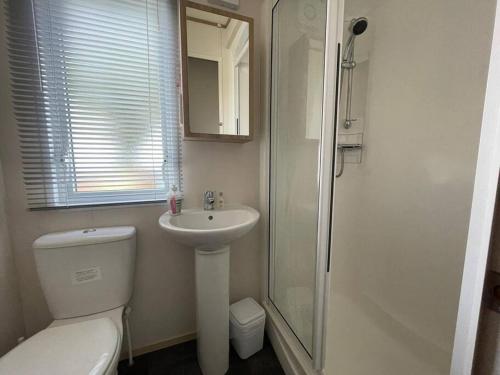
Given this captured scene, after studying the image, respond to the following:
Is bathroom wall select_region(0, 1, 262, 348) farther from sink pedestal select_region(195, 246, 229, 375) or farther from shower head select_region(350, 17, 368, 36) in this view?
shower head select_region(350, 17, 368, 36)

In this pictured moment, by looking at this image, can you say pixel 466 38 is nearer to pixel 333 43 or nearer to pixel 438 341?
pixel 333 43

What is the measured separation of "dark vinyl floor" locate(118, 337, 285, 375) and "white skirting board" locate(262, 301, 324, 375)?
0.07 metres

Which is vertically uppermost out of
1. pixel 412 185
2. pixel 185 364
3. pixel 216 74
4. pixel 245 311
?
pixel 216 74

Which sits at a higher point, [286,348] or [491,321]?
[491,321]

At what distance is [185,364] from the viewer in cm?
123

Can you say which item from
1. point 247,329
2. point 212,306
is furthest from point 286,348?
point 212,306

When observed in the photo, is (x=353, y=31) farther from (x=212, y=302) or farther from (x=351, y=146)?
(x=212, y=302)

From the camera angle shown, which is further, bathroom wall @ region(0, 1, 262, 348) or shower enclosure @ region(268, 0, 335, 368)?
bathroom wall @ region(0, 1, 262, 348)

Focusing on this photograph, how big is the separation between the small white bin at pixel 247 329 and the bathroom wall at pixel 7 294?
1.06 meters

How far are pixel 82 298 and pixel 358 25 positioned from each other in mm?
2155

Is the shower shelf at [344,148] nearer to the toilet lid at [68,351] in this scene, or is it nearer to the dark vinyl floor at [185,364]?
the dark vinyl floor at [185,364]

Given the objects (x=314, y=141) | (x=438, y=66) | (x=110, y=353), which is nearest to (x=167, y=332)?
(x=110, y=353)

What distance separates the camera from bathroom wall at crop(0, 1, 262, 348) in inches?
39.3

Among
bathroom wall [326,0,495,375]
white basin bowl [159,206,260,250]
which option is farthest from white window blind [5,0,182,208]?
bathroom wall [326,0,495,375]
